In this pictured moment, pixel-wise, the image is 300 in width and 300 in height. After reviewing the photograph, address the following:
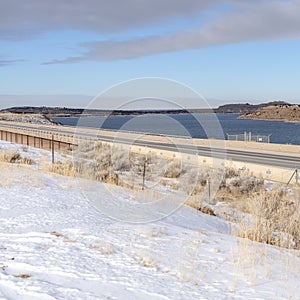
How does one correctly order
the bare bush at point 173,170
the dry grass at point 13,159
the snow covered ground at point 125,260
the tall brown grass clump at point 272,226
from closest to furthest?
the snow covered ground at point 125,260, the tall brown grass clump at point 272,226, the dry grass at point 13,159, the bare bush at point 173,170

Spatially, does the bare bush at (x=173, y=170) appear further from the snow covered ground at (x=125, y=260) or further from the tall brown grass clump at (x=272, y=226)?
the snow covered ground at (x=125, y=260)

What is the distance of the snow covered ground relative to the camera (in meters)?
5.80

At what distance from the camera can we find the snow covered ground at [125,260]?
19.0 feet

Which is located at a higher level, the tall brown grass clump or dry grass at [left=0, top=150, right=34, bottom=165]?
dry grass at [left=0, top=150, right=34, bottom=165]

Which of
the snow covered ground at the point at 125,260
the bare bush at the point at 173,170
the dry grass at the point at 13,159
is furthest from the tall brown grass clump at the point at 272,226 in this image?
the dry grass at the point at 13,159

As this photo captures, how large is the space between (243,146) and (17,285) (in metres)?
41.6

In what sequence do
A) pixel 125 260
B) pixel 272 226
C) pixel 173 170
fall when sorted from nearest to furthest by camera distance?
pixel 125 260, pixel 272 226, pixel 173 170

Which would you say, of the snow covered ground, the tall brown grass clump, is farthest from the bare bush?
the snow covered ground

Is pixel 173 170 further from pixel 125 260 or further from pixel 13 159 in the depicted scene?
pixel 125 260

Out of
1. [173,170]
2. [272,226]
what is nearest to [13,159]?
[173,170]

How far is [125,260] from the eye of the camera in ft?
22.6

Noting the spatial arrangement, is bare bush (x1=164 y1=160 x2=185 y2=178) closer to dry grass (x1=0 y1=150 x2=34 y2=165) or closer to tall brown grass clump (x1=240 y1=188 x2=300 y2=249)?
dry grass (x1=0 y1=150 x2=34 y2=165)

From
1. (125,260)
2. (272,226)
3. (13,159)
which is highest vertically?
(13,159)

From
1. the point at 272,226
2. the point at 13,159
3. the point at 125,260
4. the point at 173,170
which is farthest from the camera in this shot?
the point at 173,170
